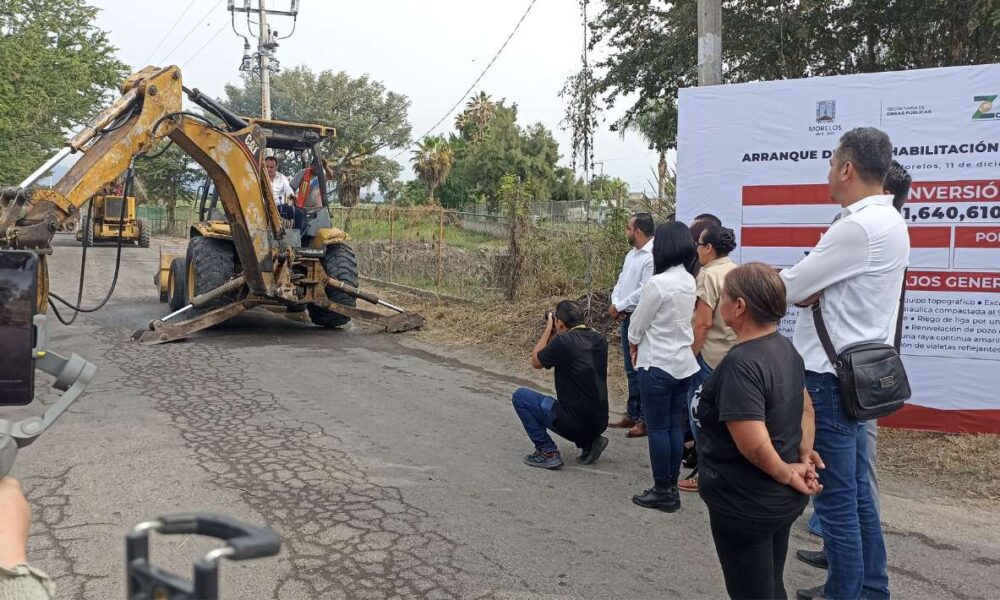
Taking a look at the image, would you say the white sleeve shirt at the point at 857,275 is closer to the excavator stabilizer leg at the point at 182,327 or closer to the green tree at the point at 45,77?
the excavator stabilizer leg at the point at 182,327

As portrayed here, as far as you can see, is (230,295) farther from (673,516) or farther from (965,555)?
(965,555)

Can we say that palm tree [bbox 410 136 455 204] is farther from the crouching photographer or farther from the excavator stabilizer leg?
the crouching photographer

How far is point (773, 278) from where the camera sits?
2664mm

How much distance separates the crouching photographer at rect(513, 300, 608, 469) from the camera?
5.00m

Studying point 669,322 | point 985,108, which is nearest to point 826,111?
point 985,108

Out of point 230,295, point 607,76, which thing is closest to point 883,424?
point 230,295

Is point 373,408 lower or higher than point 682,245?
lower

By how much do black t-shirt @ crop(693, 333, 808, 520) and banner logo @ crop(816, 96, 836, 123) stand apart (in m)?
4.01

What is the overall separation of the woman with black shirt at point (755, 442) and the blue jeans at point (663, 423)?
69.2 inches

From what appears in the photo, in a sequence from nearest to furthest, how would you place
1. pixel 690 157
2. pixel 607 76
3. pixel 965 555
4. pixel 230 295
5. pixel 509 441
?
pixel 965 555, pixel 509 441, pixel 690 157, pixel 230 295, pixel 607 76

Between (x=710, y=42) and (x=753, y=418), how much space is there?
20.5 feet

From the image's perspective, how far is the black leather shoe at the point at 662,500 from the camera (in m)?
4.52

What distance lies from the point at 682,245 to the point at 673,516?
1.63 metres

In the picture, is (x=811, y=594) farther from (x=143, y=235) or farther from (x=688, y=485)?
(x=143, y=235)
